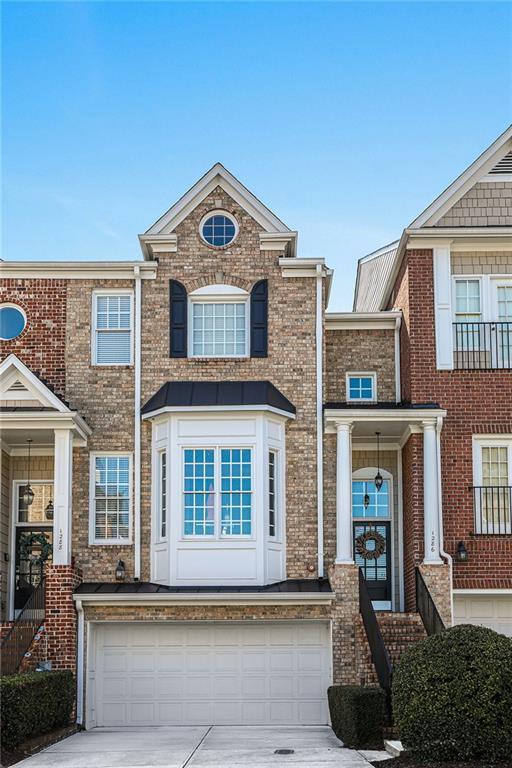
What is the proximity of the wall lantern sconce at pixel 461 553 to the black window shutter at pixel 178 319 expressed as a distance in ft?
22.2

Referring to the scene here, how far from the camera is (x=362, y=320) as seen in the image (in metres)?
24.4

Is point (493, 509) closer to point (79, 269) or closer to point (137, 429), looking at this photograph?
point (137, 429)

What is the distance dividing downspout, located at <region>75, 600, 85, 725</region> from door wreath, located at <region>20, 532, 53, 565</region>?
2.19 m

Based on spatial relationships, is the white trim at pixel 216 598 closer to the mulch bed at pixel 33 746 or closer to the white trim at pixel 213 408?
the mulch bed at pixel 33 746

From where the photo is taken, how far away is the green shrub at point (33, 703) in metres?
16.5

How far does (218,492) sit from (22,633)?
459 cm

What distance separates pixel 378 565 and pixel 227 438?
4.54 metres

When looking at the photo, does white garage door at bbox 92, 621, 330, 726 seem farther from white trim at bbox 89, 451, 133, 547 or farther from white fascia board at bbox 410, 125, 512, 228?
white fascia board at bbox 410, 125, 512, 228

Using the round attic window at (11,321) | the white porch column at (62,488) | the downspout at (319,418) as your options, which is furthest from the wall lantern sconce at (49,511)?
the downspout at (319,418)

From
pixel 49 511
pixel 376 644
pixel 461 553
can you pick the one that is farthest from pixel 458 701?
pixel 49 511

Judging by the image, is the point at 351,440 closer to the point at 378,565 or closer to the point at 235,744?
the point at 378,565

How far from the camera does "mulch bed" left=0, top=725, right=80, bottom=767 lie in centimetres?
1627

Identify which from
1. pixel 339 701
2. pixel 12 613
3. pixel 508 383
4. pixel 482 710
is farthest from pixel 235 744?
pixel 508 383

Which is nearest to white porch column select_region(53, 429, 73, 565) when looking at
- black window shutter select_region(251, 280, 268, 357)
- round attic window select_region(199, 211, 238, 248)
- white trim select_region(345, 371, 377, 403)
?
black window shutter select_region(251, 280, 268, 357)
